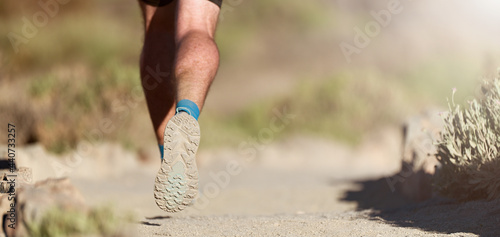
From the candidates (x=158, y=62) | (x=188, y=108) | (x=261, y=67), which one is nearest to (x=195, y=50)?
(x=188, y=108)

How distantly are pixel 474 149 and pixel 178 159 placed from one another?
1.13 metres

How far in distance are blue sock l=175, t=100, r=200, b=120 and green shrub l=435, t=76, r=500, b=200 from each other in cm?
95

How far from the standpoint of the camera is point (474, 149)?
2.35 m

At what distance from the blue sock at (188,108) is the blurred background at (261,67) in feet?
10.6

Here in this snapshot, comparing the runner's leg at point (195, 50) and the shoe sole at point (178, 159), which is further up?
the runner's leg at point (195, 50)

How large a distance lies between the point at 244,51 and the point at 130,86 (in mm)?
6106

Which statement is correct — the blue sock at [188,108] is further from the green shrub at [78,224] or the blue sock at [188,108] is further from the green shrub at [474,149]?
the green shrub at [474,149]

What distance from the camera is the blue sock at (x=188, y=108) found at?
1.96 metres

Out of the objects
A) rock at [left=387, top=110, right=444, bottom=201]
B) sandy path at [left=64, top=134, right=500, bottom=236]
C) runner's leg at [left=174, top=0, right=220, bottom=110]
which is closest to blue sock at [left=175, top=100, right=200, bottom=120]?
runner's leg at [left=174, top=0, right=220, bottom=110]

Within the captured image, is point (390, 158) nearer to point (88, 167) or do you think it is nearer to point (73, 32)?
point (88, 167)

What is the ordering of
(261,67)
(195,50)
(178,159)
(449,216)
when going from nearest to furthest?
(178,159)
(195,50)
(449,216)
(261,67)

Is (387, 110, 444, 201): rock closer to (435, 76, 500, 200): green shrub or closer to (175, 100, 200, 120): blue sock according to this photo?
(435, 76, 500, 200): green shrub

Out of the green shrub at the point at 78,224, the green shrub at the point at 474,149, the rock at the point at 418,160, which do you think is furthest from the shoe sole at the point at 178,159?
the rock at the point at 418,160

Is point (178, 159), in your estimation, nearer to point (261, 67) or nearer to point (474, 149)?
point (474, 149)
